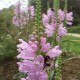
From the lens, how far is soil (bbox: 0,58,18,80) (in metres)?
6.58

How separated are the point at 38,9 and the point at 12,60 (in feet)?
19.8

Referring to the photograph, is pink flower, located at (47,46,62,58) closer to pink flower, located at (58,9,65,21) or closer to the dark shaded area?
pink flower, located at (58,9,65,21)

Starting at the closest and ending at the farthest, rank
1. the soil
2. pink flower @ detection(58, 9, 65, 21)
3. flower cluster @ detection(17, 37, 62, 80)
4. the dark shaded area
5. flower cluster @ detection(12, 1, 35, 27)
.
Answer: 1. flower cluster @ detection(17, 37, 62, 80)
2. pink flower @ detection(58, 9, 65, 21)
3. the dark shaded area
4. the soil
5. flower cluster @ detection(12, 1, 35, 27)

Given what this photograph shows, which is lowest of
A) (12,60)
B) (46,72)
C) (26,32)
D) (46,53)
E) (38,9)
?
(12,60)

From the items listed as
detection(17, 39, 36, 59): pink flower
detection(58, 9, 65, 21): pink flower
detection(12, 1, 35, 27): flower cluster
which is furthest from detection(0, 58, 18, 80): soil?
detection(17, 39, 36, 59): pink flower

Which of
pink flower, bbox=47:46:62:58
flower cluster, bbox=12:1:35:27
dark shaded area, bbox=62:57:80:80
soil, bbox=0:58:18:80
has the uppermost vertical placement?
pink flower, bbox=47:46:62:58

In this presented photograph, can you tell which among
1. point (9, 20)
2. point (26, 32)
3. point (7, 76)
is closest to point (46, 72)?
point (7, 76)

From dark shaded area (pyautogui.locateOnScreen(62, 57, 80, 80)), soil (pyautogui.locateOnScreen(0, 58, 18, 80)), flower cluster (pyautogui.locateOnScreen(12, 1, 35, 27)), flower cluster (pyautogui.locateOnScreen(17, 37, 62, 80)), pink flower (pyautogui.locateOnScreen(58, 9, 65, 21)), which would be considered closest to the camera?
flower cluster (pyautogui.locateOnScreen(17, 37, 62, 80))

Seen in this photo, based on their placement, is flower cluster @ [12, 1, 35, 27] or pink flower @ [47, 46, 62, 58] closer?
pink flower @ [47, 46, 62, 58]

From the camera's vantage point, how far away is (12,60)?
7762 mm

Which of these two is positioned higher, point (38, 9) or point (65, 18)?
point (38, 9)

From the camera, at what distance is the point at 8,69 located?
713 centimetres

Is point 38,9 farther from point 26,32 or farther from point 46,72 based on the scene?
point 26,32

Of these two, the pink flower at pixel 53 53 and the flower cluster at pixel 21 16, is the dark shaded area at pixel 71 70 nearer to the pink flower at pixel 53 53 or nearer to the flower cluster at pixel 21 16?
the flower cluster at pixel 21 16
